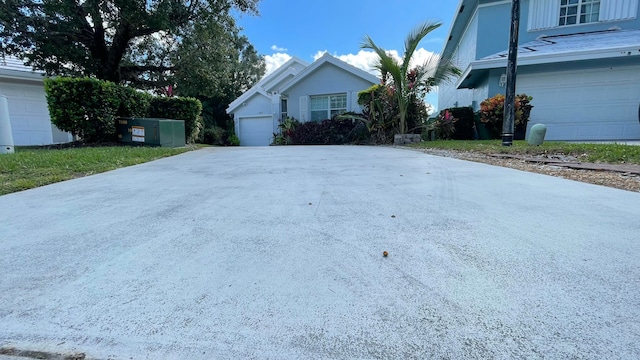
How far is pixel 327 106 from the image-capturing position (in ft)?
48.0

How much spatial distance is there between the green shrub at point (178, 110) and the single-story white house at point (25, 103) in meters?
5.82

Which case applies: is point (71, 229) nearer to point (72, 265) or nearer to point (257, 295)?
point (72, 265)

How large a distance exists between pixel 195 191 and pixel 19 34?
1198cm

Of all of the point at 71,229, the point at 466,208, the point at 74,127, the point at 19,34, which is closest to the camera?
the point at 71,229

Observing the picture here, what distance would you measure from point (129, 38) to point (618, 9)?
17165 millimetres

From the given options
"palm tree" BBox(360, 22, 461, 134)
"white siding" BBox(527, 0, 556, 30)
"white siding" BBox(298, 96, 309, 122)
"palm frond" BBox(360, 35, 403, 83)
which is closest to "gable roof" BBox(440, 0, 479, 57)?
"white siding" BBox(527, 0, 556, 30)

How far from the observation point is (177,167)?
5.43m

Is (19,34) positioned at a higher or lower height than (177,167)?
higher

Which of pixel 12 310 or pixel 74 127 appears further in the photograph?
pixel 74 127

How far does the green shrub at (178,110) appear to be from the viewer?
410 inches

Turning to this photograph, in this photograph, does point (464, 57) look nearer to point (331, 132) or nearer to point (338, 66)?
point (338, 66)

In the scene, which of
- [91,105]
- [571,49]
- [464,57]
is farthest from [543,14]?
[91,105]

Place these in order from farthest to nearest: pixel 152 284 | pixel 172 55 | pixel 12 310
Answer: pixel 172 55, pixel 152 284, pixel 12 310

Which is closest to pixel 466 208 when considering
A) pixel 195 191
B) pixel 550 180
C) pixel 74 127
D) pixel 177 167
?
pixel 550 180
